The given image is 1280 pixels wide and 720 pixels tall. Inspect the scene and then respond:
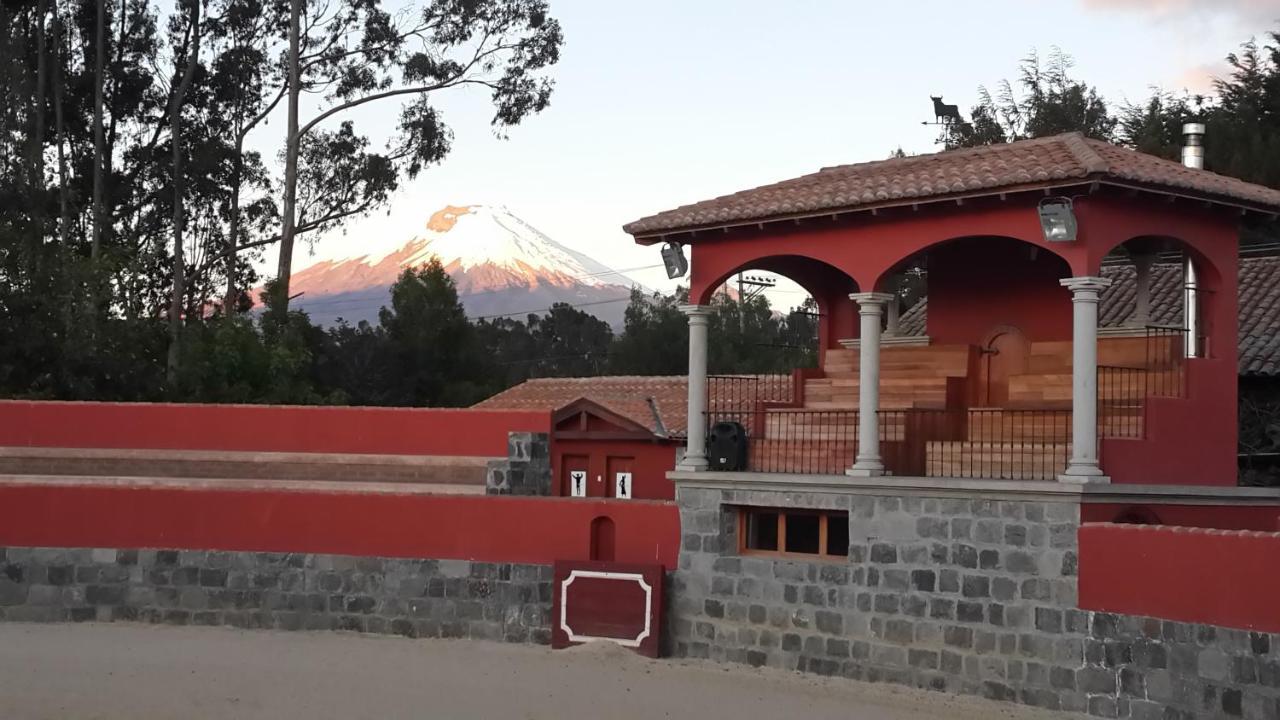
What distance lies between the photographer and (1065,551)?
46.8ft

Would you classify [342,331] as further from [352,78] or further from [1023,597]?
[1023,597]

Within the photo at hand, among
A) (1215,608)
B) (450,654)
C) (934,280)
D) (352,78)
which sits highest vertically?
(352,78)

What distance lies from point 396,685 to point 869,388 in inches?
223

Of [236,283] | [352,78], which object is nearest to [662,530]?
[352,78]

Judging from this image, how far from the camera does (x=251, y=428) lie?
74.3 ft

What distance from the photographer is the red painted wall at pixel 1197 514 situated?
1455cm

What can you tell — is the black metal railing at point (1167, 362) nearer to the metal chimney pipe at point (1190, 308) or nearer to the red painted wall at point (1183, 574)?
the metal chimney pipe at point (1190, 308)

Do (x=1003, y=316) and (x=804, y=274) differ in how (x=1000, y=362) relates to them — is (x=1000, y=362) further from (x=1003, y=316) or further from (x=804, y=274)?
(x=804, y=274)

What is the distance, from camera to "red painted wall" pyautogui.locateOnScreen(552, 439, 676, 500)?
2672 cm

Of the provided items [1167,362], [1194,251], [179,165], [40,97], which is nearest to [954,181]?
[1194,251]

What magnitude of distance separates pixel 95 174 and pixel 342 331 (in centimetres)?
1095

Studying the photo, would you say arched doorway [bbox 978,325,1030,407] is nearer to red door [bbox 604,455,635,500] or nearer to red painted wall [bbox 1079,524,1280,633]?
red painted wall [bbox 1079,524,1280,633]

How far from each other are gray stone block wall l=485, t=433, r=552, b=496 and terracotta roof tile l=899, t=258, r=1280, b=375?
6213 millimetres

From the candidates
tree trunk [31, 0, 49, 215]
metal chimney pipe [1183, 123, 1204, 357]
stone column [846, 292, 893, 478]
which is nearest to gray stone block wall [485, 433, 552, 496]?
stone column [846, 292, 893, 478]
